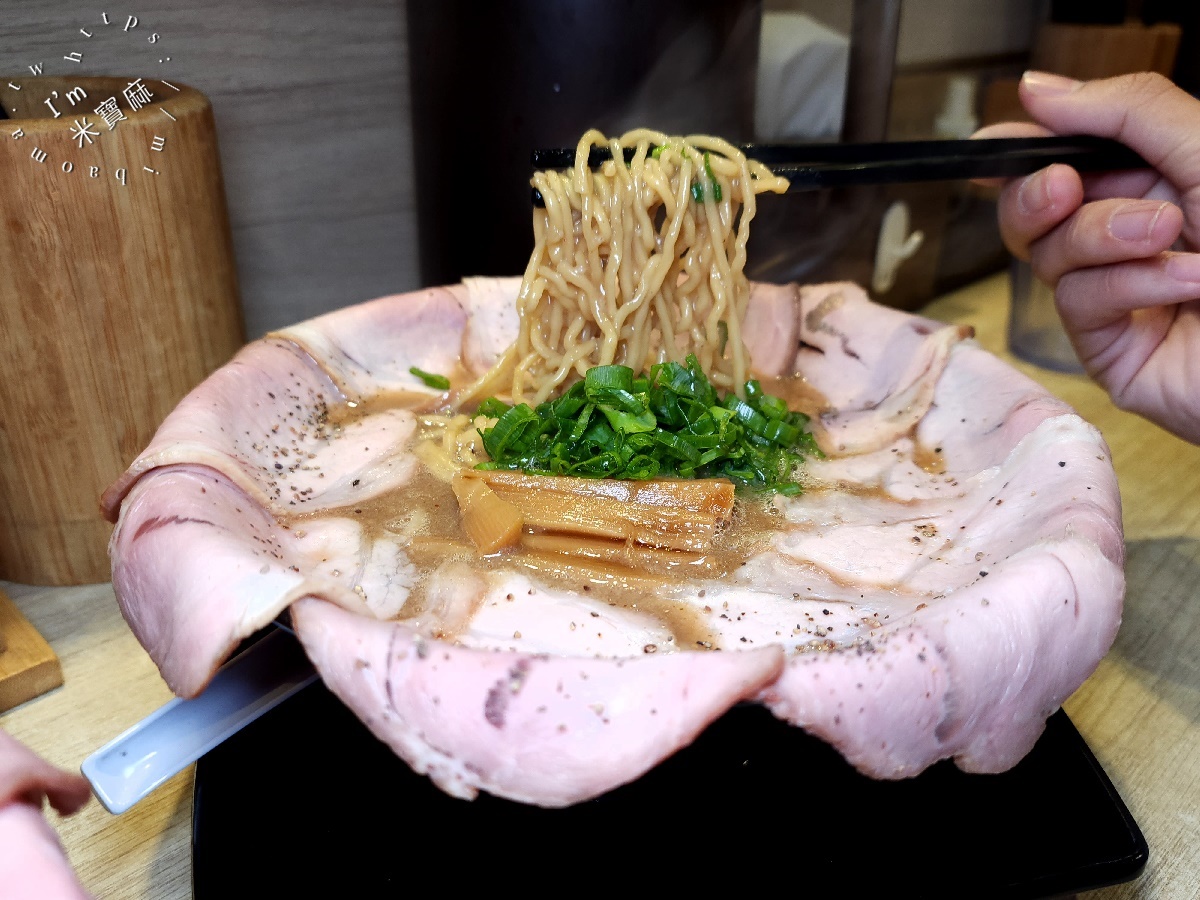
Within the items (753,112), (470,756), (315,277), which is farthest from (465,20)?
(470,756)

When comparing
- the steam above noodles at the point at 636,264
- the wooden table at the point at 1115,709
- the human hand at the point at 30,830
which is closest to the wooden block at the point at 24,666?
the wooden table at the point at 1115,709

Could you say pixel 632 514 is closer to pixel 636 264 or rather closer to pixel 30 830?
pixel 636 264

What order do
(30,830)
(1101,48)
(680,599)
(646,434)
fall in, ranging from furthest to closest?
(1101,48), (646,434), (680,599), (30,830)

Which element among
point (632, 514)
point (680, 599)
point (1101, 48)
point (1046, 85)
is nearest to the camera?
point (680, 599)

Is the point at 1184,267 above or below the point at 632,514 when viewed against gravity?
above

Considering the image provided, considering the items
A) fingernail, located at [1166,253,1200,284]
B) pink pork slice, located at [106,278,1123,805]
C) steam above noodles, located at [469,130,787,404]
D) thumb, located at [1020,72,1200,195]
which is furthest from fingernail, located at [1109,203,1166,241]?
steam above noodles, located at [469,130,787,404]

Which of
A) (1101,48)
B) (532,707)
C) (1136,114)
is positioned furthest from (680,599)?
(1101,48)

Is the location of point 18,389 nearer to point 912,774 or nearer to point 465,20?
point 465,20
